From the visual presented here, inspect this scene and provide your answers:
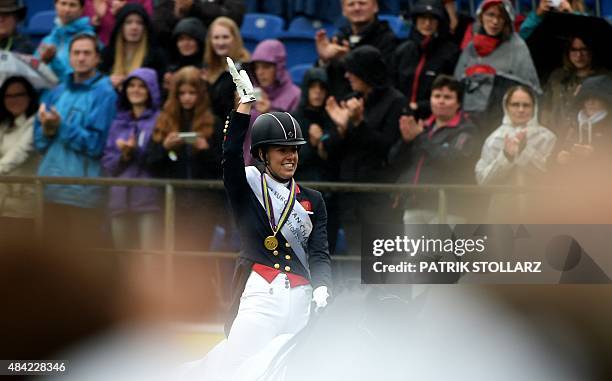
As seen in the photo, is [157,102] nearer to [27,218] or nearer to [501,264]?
[27,218]

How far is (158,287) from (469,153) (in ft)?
8.24

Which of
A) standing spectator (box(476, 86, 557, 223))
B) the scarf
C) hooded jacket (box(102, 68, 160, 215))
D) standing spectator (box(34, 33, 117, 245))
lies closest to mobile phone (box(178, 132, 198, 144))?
hooded jacket (box(102, 68, 160, 215))

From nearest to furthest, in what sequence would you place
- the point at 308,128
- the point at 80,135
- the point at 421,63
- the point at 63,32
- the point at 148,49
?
the point at 308,128, the point at 80,135, the point at 421,63, the point at 148,49, the point at 63,32

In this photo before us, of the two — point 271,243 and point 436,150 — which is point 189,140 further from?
point 271,243

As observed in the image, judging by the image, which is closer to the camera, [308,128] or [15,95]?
[308,128]

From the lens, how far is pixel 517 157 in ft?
33.3

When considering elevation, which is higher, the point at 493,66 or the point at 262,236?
the point at 493,66

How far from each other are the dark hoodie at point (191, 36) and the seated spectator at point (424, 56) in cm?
160

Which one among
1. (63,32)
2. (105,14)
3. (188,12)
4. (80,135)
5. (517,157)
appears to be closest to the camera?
(517,157)

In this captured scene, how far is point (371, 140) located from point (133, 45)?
2409 millimetres

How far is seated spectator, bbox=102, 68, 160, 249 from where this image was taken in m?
10.5

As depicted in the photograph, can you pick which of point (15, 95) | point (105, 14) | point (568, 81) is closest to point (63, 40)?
point (105, 14)

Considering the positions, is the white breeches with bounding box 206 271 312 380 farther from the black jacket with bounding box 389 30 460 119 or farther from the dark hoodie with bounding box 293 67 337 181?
the black jacket with bounding box 389 30 460 119

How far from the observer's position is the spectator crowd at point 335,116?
33.5ft
